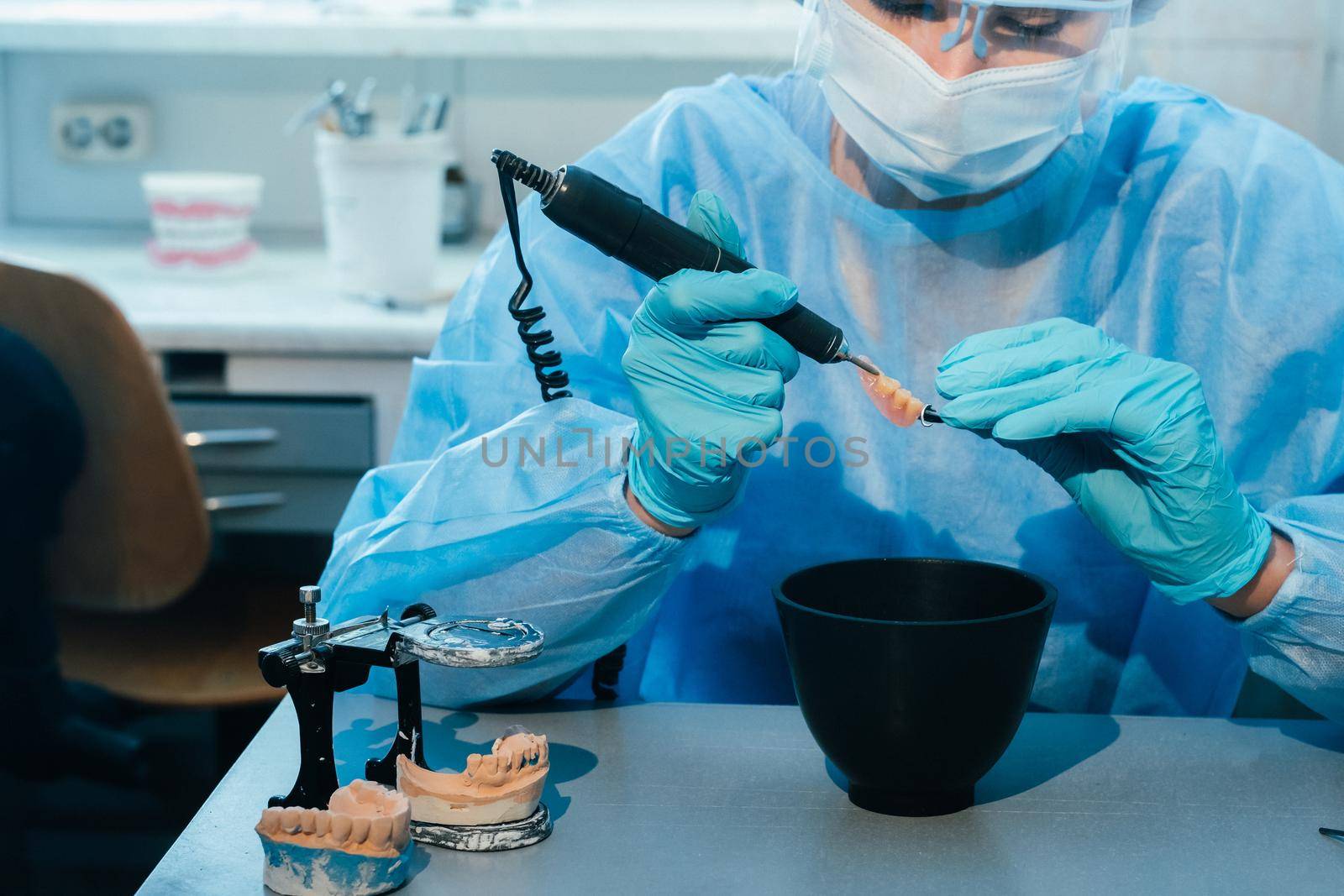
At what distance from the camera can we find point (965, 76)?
101 centimetres

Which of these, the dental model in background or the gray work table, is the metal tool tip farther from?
the dental model in background

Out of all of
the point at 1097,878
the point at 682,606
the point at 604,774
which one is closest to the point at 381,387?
the point at 682,606

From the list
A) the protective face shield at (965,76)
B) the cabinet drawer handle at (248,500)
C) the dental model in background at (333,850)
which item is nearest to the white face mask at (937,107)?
the protective face shield at (965,76)

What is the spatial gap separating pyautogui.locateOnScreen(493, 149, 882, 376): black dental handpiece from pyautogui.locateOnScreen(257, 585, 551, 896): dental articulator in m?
0.24

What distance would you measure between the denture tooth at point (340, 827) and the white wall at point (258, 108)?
186cm

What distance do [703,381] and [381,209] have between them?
125 centimetres

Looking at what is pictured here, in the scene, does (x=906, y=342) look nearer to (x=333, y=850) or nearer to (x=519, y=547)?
(x=519, y=547)

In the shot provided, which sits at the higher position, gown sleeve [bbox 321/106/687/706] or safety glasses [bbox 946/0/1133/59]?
safety glasses [bbox 946/0/1133/59]

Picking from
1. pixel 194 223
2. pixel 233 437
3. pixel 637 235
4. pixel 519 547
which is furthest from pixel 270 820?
pixel 194 223

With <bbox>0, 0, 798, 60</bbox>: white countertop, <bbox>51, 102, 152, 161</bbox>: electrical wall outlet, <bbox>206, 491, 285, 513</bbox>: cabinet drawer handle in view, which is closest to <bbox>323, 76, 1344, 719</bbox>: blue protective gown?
<bbox>206, 491, 285, 513</bbox>: cabinet drawer handle

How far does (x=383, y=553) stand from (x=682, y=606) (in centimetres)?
30

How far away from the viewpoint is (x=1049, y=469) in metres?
0.90

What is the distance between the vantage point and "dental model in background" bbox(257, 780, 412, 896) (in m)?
0.66

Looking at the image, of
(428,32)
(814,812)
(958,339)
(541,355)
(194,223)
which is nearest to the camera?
(814,812)
